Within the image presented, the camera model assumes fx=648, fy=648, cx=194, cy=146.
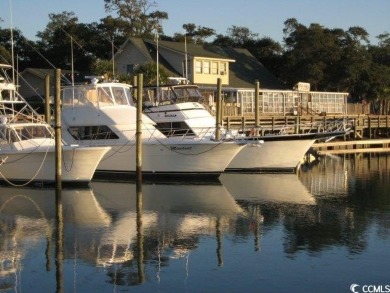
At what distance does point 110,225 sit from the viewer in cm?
1798

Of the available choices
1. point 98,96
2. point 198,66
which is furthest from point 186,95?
point 198,66

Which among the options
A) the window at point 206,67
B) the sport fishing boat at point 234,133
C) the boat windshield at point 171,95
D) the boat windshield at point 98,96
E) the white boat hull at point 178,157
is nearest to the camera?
the white boat hull at point 178,157

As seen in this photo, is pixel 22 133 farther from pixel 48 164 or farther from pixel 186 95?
pixel 186 95

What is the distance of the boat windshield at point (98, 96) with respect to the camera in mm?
29297

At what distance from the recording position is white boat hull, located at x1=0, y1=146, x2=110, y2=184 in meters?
24.4

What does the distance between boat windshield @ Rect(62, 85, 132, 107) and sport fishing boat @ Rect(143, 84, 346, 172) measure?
1492 mm

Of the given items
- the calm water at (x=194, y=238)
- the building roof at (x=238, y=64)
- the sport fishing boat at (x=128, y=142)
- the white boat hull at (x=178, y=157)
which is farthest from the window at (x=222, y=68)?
the calm water at (x=194, y=238)

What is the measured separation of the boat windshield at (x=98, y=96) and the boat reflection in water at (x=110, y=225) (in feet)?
16.0

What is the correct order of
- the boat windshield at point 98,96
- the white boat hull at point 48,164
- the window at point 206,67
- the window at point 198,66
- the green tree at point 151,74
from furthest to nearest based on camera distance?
the window at point 206,67
the window at point 198,66
the green tree at point 151,74
the boat windshield at point 98,96
the white boat hull at point 48,164

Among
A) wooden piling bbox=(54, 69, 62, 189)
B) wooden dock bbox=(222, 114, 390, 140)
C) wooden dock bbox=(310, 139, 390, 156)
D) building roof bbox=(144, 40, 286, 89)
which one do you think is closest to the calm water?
wooden piling bbox=(54, 69, 62, 189)

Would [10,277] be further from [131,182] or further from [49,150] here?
[131,182]

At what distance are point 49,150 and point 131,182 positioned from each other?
14.3ft

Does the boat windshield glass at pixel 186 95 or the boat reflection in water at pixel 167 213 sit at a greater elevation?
the boat windshield glass at pixel 186 95

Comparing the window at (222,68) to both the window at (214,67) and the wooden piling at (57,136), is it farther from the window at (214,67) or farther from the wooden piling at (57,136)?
the wooden piling at (57,136)
